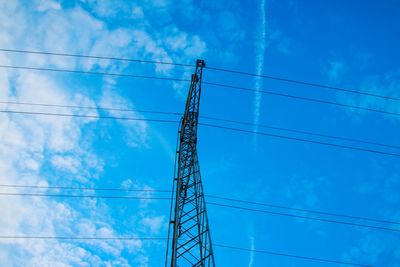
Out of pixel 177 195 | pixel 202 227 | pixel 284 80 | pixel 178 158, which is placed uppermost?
pixel 284 80

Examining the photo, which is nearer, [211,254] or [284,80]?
[211,254]

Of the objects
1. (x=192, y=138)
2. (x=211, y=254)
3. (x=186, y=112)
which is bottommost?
(x=211, y=254)

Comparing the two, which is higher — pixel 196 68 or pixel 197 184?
pixel 196 68

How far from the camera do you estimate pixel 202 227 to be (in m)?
15.6

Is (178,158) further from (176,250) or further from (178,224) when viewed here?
(176,250)

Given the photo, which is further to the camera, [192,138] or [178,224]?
[192,138]

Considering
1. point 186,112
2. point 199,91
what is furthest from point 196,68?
point 186,112

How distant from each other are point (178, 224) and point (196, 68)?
35.0ft

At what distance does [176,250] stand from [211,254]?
4.85ft

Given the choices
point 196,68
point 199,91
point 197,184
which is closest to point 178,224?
point 197,184

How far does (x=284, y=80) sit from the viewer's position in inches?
884

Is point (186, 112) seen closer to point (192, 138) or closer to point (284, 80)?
point (192, 138)

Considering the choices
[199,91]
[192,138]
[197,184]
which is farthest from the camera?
[199,91]

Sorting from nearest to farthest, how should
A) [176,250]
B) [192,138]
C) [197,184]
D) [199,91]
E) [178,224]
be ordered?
1. [176,250]
2. [178,224]
3. [197,184]
4. [192,138]
5. [199,91]
